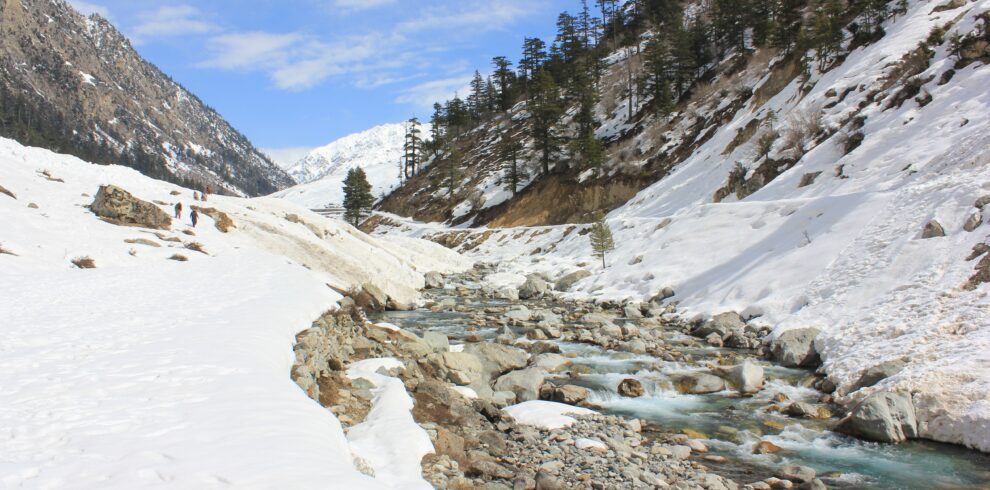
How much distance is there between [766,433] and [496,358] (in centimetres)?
698

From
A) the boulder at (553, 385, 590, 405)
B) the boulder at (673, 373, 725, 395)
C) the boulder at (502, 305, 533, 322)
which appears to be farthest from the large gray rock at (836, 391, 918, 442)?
the boulder at (502, 305, 533, 322)

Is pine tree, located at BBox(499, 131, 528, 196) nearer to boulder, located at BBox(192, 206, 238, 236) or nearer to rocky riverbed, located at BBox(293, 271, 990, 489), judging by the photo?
boulder, located at BBox(192, 206, 238, 236)

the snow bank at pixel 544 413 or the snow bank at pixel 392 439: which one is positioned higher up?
the snow bank at pixel 392 439

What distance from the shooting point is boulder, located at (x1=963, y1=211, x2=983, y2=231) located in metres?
14.4

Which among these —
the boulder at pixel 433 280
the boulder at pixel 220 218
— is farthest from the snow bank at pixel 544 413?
the boulder at pixel 433 280

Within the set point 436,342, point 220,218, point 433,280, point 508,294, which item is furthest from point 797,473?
point 433,280

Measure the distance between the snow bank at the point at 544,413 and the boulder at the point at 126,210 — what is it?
65.5ft

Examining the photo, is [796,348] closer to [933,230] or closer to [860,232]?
[933,230]

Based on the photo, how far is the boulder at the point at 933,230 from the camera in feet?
49.3

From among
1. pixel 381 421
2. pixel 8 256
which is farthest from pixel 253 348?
pixel 8 256

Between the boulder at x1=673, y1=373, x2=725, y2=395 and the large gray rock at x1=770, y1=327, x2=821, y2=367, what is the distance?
2.66 metres

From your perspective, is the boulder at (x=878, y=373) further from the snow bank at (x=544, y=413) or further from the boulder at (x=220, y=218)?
the boulder at (x=220, y=218)

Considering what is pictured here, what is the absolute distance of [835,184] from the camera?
80.6ft

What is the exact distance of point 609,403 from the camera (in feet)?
40.9
